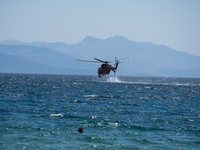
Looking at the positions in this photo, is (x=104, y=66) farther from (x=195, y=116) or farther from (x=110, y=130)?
(x=110, y=130)

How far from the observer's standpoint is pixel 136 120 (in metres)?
37.3

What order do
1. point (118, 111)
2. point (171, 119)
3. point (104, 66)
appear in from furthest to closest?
1. point (104, 66)
2. point (118, 111)
3. point (171, 119)

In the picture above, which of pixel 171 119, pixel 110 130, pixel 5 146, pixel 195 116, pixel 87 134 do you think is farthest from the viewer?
pixel 195 116

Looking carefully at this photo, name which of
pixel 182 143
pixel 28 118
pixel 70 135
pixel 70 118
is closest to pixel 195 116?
pixel 182 143

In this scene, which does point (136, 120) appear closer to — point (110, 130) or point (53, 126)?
point (110, 130)

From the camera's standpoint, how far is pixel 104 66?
146m

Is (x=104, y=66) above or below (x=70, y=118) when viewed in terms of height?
above

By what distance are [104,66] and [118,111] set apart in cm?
10129

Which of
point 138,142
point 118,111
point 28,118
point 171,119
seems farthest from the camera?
point 118,111

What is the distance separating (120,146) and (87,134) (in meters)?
5.00

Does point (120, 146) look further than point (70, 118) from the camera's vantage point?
No

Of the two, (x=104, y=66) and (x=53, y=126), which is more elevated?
(x=104, y=66)

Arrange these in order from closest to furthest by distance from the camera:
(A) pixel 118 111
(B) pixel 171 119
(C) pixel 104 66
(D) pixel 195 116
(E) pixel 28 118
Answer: (E) pixel 28 118
(B) pixel 171 119
(D) pixel 195 116
(A) pixel 118 111
(C) pixel 104 66

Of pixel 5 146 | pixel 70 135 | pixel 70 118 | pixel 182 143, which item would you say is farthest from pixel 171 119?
pixel 5 146
